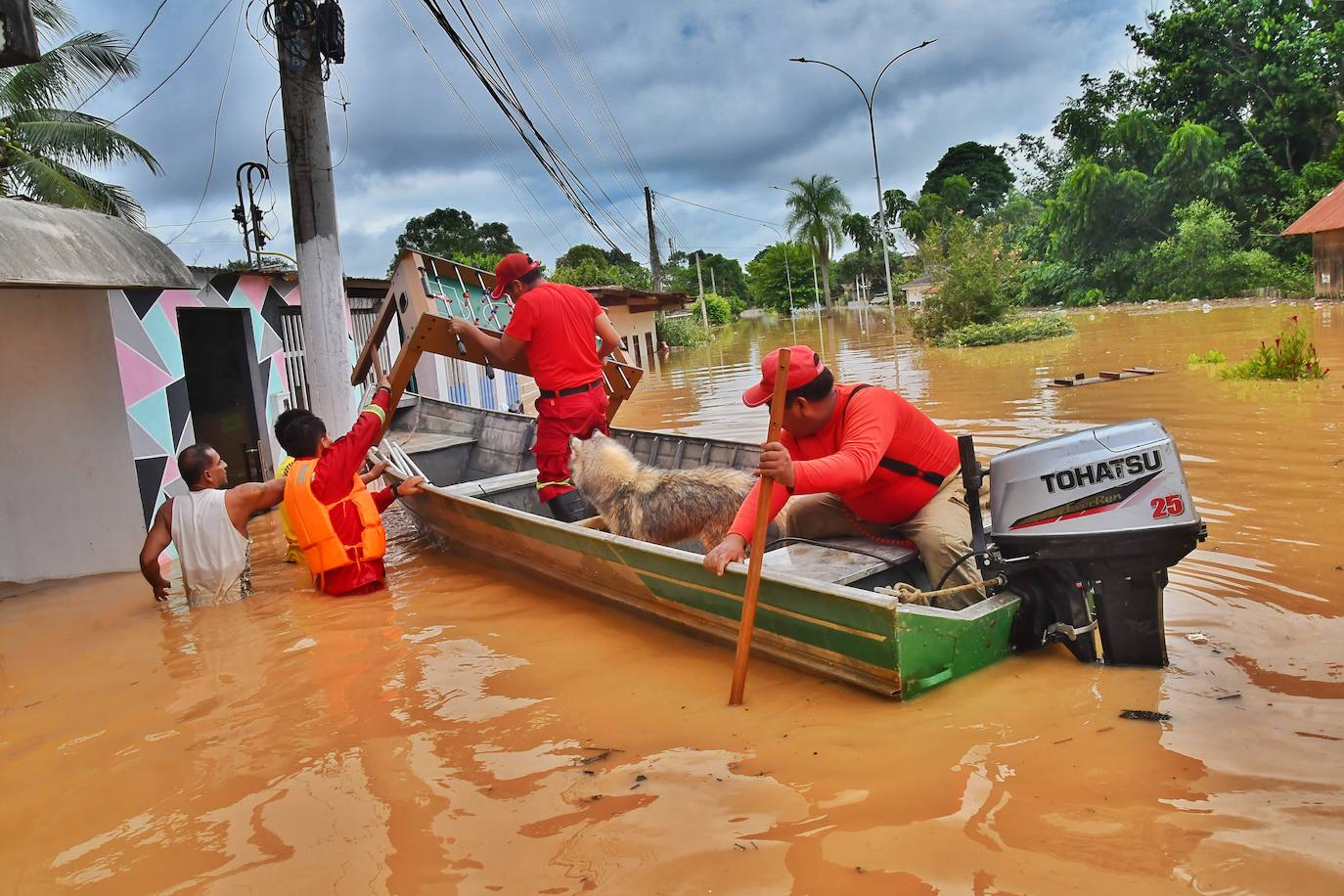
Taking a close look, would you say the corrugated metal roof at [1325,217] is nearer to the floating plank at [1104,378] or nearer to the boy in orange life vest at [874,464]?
the floating plank at [1104,378]

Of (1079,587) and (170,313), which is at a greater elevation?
(170,313)

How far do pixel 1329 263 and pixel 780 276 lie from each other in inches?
2477

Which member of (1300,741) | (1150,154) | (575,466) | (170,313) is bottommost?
(1300,741)

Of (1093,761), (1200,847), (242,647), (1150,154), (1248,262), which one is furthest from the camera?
(1150,154)

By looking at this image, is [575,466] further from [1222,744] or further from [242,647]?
[1222,744]

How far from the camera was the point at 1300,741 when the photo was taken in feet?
10.7

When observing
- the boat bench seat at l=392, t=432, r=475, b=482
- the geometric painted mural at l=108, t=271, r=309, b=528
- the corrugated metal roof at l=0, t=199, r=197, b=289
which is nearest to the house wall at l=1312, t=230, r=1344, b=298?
the boat bench seat at l=392, t=432, r=475, b=482

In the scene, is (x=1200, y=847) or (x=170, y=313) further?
(x=170, y=313)

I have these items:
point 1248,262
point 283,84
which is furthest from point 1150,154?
point 283,84

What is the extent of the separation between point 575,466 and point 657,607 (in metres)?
1.20

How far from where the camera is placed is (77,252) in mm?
6758

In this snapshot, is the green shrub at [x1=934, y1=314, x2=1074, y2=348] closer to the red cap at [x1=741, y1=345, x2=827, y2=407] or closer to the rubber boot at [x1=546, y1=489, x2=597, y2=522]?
the rubber boot at [x1=546, y1=489, x2=597, y2=522]

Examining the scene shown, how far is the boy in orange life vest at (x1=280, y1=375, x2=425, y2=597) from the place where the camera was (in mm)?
5914

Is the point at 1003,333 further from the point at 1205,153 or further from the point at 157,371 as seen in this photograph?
the point at 157,371
